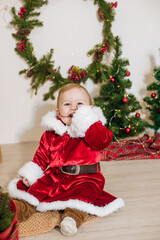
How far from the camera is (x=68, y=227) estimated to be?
3.92 feet

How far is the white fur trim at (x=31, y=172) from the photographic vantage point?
4.83 feet

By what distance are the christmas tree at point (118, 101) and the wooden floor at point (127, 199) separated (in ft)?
1.14

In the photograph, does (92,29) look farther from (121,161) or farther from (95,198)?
(95,198)

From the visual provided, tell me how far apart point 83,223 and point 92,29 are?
2039mm

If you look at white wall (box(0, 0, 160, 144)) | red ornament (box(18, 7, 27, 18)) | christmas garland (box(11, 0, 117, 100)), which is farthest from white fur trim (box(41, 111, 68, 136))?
red ornament (box(18, 7, 27, 18))

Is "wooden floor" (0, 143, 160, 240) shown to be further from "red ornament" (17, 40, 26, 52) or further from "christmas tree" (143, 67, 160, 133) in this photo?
"red ornament" (17, 40, 26, 52)

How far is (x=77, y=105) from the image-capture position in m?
1.47

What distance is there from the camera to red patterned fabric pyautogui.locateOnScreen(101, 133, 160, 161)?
88.7 inches

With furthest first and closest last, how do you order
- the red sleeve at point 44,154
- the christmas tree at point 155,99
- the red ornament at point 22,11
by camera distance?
the red ornament at point 22,11 → the christmas tree at point 155,99 → the red sleeve at point 44,154

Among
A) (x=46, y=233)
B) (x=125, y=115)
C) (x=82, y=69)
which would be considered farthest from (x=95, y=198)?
(x=82, y=69)

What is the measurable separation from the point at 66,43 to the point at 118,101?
89 centimetres

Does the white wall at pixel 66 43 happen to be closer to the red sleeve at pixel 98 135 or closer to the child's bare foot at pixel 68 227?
the red sleeve at pixel 98 135

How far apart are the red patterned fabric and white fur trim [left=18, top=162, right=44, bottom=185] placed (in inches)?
34.5

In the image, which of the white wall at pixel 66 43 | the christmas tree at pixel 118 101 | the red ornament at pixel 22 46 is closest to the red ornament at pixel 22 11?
the white wall at pixel 66 43
